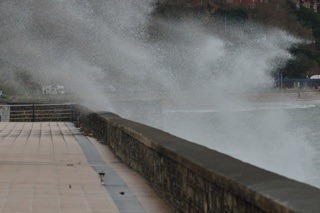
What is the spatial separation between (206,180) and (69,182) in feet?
14.5

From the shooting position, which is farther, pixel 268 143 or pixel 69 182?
pixel 268 143

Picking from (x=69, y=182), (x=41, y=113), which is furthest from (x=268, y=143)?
(x=69, y=182)

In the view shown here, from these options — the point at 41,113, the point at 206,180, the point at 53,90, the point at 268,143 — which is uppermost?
the point at 53,90

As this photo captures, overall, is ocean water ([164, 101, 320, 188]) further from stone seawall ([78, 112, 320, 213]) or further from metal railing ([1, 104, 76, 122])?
stone seawall ([78, 112, 320, 213])

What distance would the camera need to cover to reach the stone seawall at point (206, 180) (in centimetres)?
622

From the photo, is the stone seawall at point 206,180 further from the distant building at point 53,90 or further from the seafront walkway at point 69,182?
the distant building at point 53,90

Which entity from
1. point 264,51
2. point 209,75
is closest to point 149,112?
point 209,75

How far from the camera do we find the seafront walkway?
10.0m

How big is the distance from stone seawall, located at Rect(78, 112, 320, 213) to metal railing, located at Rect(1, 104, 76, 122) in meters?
20.1

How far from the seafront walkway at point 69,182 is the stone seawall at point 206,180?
270 mm

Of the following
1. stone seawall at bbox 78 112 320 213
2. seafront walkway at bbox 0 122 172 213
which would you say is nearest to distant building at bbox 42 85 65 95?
seafront walkway at bbox 0 122 172 213

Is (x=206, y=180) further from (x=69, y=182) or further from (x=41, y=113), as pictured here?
(x=41, y=113)

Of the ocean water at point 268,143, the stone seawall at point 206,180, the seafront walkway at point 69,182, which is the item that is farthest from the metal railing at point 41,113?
the stone seawall at point 206,180

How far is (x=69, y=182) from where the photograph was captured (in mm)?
12148
